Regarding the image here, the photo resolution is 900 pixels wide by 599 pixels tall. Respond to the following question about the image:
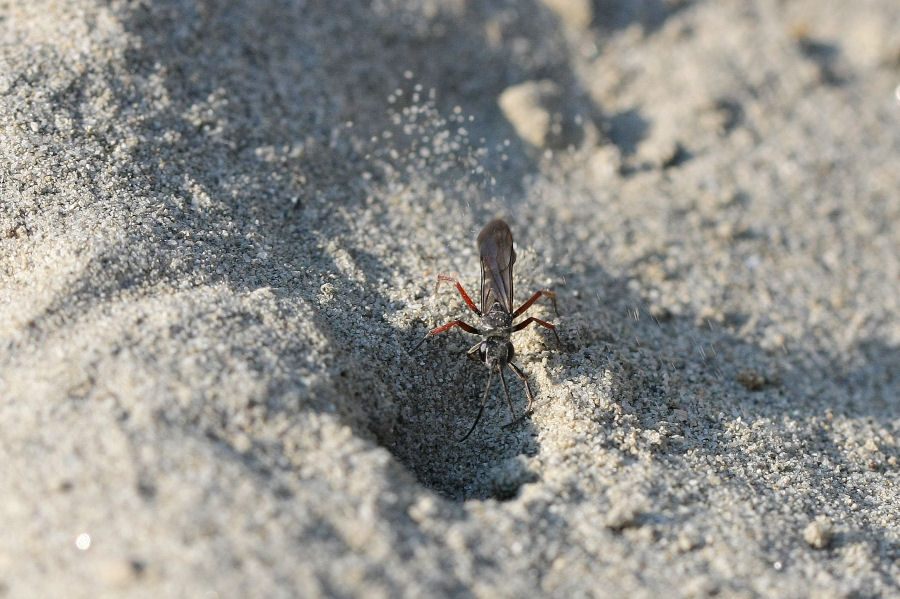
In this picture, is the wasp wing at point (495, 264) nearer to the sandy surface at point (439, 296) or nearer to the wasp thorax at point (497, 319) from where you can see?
the wasp thorax at point (497, 319)

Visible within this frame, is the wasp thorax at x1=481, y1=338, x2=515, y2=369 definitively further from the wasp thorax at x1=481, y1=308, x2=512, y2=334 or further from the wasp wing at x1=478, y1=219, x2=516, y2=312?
the wasp wing at x1=478, y1=219, x2=516, y2=312

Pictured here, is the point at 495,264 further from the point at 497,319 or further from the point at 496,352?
the point at 496,352

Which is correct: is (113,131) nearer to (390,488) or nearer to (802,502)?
(390,488)

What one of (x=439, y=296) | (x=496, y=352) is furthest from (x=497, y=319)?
(x=439, y=296)

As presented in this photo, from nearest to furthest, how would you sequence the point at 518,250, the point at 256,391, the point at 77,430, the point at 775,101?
the point at 77,430 < the point at 256,391 < the point at 518,250 < the point at 775,101

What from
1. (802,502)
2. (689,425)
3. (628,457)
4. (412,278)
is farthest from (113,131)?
(802,502)
